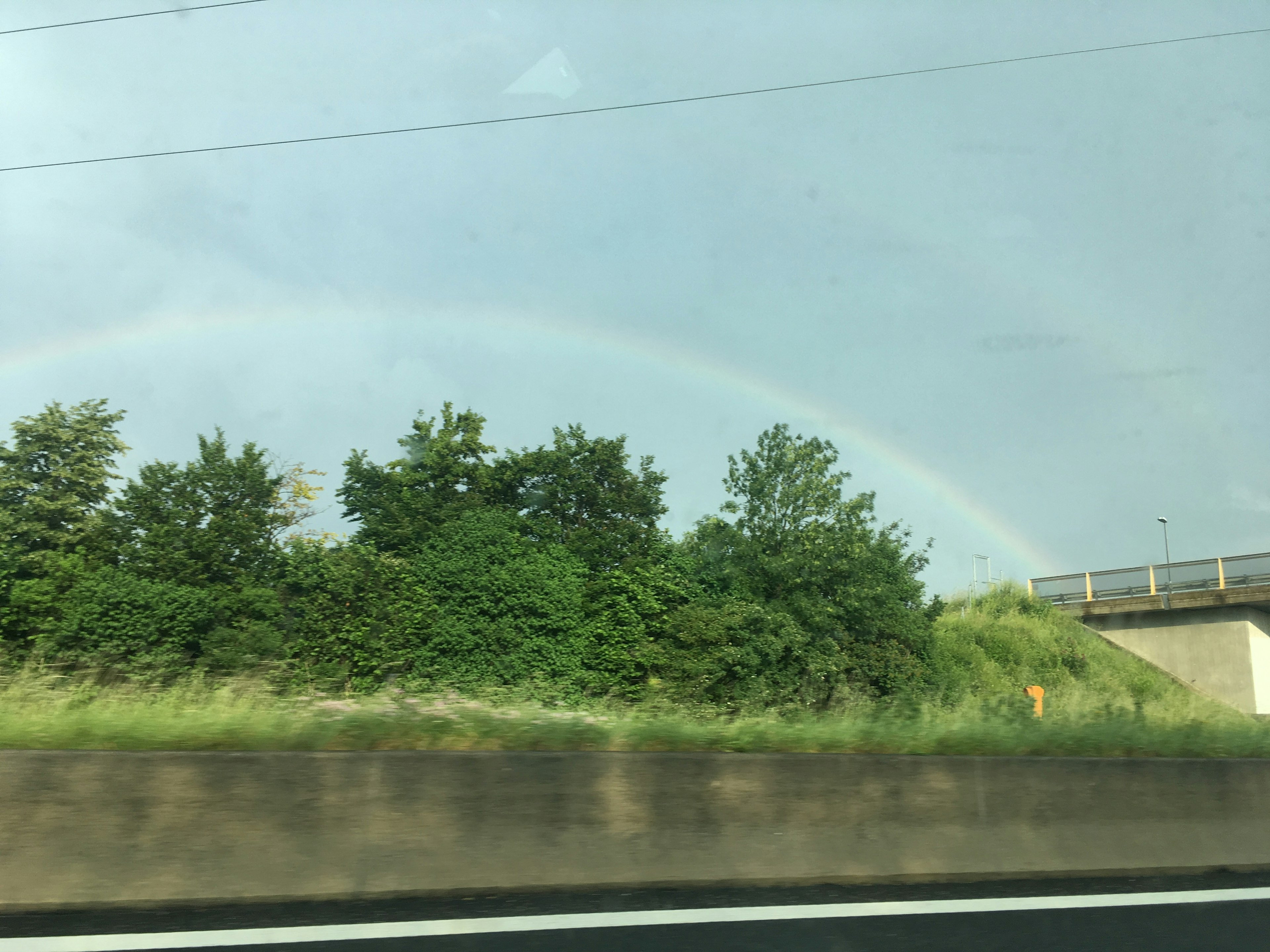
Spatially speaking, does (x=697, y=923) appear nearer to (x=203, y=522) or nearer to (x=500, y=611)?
(x=500, y=611)

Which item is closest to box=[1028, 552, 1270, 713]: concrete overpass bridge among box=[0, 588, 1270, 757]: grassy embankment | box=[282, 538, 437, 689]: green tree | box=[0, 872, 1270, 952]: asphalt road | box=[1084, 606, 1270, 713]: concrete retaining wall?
box=[1084, 606, 1270, 713]: concrete retaining wall

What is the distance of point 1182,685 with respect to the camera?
155 feet

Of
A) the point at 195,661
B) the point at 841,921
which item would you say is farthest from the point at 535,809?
the point at 195,661

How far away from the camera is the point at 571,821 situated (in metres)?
5.95

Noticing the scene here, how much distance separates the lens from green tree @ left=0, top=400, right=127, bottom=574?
4925cm

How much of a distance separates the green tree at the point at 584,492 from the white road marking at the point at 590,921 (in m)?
39.3

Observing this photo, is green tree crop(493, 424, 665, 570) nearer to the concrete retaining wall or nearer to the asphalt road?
the concrete retaining wall

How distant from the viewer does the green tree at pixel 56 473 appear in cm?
4925

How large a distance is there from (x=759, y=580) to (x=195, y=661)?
23241mm

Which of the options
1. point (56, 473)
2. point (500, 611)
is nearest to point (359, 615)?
point (500, 611)

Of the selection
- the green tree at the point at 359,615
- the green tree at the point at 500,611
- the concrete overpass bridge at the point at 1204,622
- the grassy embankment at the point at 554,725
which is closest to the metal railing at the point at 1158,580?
the concrete overpass bridge at the point at 1204,622

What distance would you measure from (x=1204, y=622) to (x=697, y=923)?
50608mm

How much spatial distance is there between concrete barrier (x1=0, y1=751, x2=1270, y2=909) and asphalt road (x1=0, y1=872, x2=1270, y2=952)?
0.46 feet

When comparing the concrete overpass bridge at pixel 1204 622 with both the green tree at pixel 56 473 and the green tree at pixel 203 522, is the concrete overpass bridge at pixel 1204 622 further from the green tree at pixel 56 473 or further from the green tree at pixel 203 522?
the green tree at pixel 56 473
